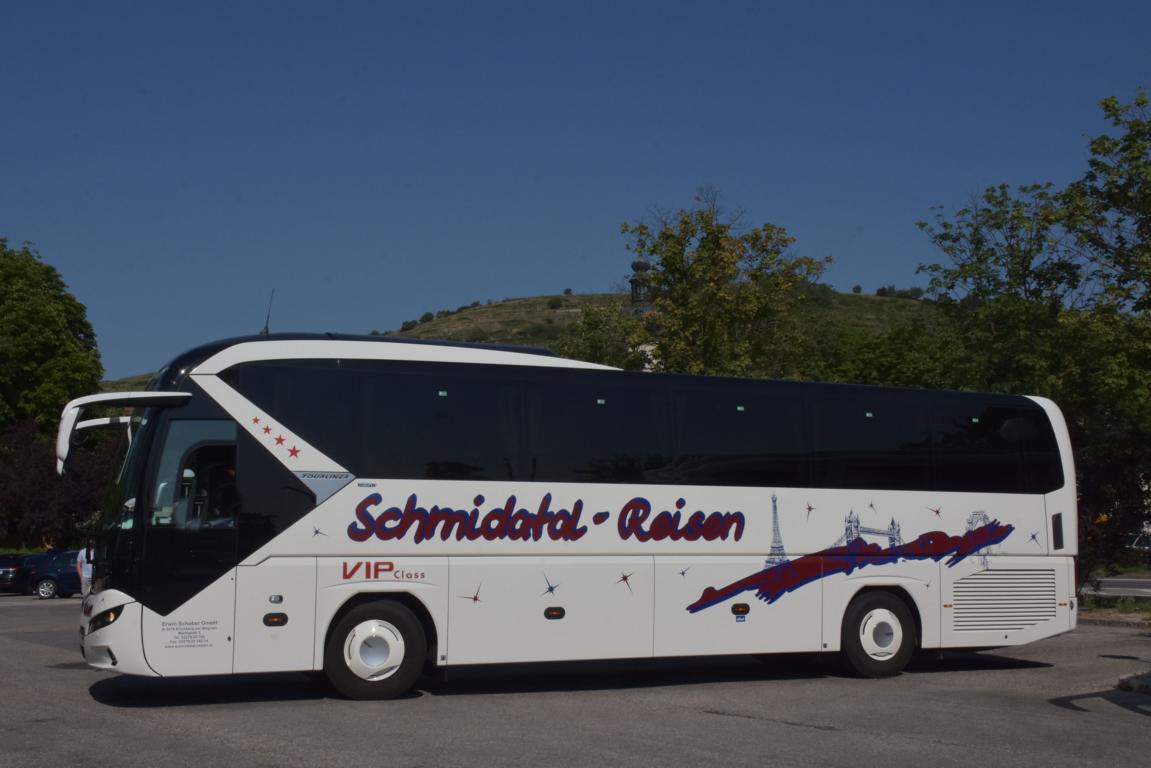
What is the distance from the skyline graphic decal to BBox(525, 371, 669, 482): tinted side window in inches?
65.7

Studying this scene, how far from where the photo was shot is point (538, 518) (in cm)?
1363

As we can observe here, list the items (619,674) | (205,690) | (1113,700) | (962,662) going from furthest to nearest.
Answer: (962,662) < (619,674) < (205,690) < (1113,700)

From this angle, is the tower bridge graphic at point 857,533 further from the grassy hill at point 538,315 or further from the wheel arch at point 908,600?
the grassy hill at point 538,315

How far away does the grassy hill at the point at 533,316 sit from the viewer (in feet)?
438

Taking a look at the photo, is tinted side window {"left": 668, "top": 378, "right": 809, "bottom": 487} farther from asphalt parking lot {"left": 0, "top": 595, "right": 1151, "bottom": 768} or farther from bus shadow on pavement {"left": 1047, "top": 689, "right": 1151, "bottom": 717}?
bus shadow on pavement {"left": 1047, "top": 689, "right": 1151, "bottom": 717}

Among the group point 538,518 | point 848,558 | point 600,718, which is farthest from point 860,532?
point 600,718

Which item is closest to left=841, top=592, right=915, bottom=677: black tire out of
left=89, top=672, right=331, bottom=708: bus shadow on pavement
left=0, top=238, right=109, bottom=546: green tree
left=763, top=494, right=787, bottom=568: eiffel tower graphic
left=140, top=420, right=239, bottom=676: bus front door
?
left=763, top=494, right=787, bottom=568: eiffel tower graphic

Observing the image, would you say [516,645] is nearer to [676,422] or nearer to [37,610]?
[676,422]

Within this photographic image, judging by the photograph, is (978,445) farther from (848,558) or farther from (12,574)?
(12,574)

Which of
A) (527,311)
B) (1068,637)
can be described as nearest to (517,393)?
(1068,637)

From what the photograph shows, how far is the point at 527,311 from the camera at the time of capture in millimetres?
164250

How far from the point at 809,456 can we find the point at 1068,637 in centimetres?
882

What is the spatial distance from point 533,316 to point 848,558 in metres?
143

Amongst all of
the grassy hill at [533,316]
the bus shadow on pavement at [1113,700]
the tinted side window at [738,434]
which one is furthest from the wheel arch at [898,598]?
the grassy hill at [533,316]
